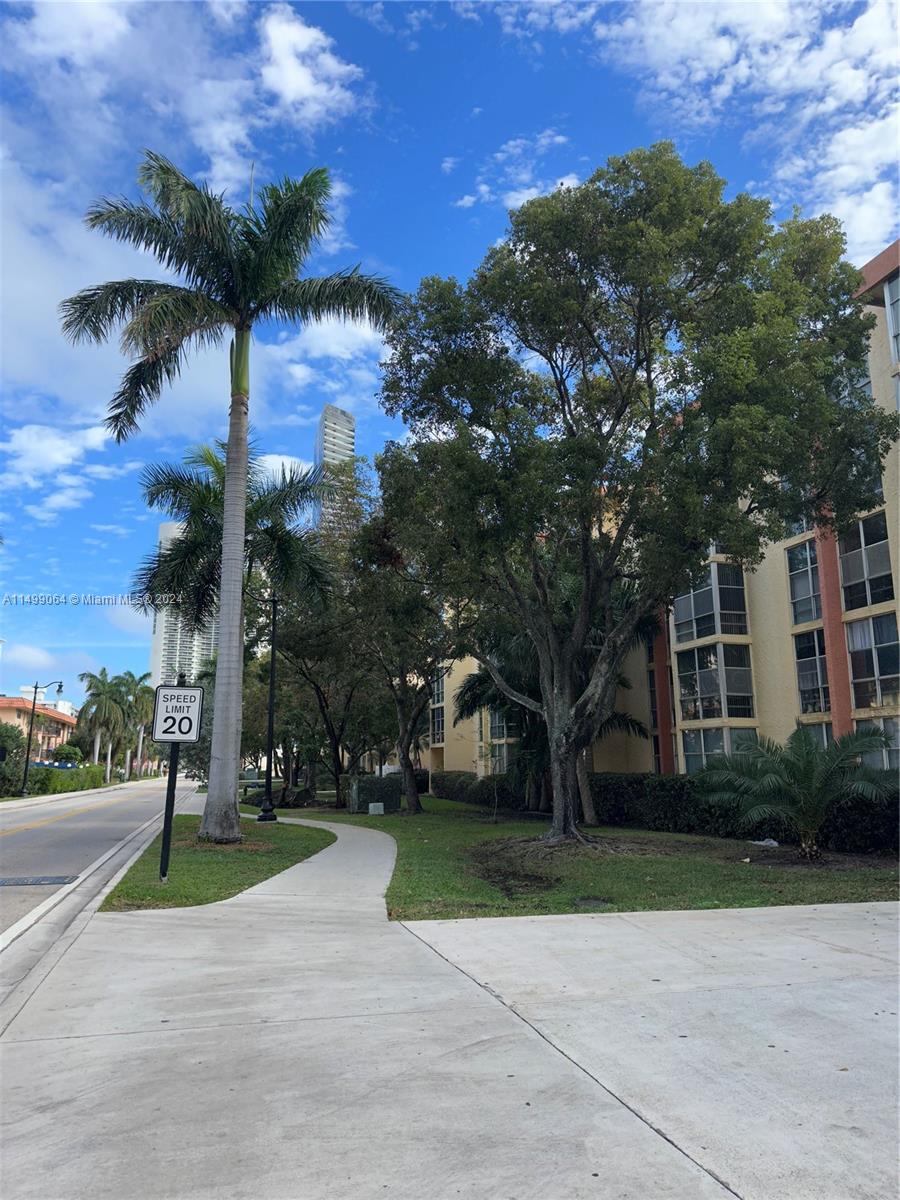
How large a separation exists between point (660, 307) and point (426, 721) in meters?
40.2

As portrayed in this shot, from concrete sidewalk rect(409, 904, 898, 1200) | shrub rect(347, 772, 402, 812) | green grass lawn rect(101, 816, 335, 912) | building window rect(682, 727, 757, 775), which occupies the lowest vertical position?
concrete sidewalk rect(409, 904, 898, 1200)

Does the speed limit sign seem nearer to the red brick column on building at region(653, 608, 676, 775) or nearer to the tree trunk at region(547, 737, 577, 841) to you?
the tree trunk at region(547, 737, 577, 841)

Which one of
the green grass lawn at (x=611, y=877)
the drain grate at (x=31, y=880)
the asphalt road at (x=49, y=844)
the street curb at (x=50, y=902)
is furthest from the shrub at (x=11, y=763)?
the green grass lawn at (x=611, y=877)

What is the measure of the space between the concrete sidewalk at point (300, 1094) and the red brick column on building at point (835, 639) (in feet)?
63.0

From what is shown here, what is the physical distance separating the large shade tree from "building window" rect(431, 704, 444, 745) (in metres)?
42.1

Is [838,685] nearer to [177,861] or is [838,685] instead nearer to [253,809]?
[177,861]

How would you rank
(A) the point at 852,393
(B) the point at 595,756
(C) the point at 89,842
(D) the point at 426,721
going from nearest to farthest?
(A) the point at 852,393
(C) the point at 89,842
(B) the point at 595,756
(D) the point at 426,721

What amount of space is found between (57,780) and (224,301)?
51.3 m

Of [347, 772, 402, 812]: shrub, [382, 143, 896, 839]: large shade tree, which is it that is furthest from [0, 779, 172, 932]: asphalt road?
[347, 772, 402, 812]: shrub

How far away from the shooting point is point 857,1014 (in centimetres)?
587

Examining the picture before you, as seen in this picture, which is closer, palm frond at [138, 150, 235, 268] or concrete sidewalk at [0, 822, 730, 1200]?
concrete sidewalk at [0, 822, 730, 1200]

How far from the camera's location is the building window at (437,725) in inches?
2381

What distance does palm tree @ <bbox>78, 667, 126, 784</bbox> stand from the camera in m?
90.1

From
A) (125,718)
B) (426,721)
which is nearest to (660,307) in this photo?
(426,721)
